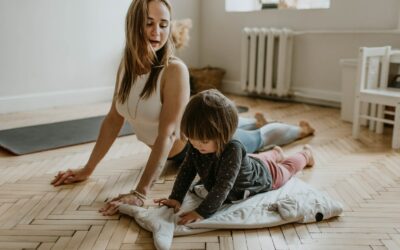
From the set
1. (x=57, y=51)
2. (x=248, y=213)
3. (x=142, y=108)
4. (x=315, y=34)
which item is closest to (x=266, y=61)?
(x=315, y=34)

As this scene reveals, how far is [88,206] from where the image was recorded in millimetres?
1652

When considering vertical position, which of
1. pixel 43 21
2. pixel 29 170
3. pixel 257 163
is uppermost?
pixel 43 21

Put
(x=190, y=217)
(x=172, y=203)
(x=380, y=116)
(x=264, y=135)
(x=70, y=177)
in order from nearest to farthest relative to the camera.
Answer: (x=190, y=217)
(x=172, y=203)
(x=70, y=177)
(x=264, y=135)
(x=380, y=116)

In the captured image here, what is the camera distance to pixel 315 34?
3.71m

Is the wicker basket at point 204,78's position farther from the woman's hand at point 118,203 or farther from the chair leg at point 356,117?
the woman's hand at point 118,203

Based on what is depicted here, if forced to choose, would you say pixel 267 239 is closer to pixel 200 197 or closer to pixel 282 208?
pixel 282 208

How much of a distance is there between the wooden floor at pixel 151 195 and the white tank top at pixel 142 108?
0.29 meters

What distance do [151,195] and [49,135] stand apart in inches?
48.8

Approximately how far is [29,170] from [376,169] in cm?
174

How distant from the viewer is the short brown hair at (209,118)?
4.42 feet

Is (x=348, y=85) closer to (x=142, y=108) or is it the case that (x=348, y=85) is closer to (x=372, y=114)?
(x=372, y=114)

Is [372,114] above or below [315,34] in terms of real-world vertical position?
below

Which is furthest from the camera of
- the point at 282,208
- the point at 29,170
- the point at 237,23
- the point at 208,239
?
the point at 237,23

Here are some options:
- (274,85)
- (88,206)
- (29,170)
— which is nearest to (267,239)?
(88,206)
